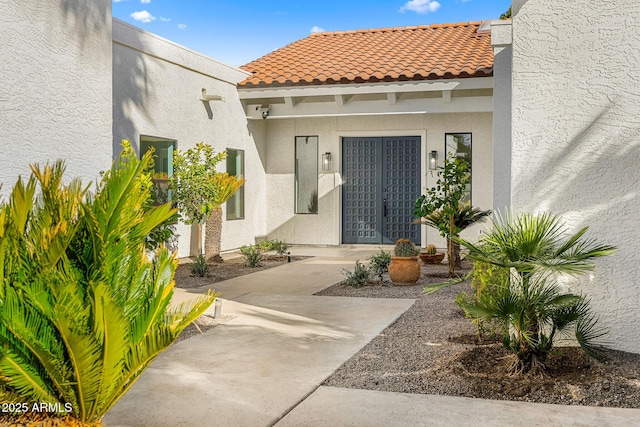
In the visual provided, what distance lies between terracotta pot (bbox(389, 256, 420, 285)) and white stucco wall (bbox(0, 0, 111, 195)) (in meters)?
5.70

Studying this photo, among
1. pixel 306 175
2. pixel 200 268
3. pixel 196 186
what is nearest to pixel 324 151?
pixel 306 175

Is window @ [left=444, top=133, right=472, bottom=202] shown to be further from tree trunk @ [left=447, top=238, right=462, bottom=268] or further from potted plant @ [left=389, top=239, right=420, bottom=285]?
potted plant @ [left=389, top=239, right=420, bottom=285]

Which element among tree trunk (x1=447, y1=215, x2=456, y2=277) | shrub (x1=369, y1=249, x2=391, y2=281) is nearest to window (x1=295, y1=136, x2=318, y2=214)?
shrub (x1=369, y1=249, x2=391, y2=281)

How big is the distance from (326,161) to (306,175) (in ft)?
2.34

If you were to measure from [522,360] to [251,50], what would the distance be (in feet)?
129

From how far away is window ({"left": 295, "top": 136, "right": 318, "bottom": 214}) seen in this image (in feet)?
61.3

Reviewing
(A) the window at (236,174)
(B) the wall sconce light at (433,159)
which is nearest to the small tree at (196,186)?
(A) the window at (236,174)

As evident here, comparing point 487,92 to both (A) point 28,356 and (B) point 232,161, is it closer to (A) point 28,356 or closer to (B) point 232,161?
(B) point 232,161

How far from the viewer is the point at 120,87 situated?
12383 millimetres

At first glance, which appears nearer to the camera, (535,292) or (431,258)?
(535,292)

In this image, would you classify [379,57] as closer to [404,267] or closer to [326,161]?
[326,161]

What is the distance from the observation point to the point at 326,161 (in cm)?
1844

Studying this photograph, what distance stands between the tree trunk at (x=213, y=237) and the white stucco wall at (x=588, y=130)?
8.86 meters

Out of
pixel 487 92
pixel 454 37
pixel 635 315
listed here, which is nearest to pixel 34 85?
pixel 635 315
